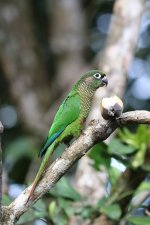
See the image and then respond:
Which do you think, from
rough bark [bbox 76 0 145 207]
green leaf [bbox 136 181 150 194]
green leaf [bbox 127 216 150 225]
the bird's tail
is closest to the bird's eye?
the bird's tail

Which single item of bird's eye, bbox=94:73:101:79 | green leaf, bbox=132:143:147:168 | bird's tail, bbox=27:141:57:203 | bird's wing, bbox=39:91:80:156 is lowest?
green leaf, bbox=132:143:147:168

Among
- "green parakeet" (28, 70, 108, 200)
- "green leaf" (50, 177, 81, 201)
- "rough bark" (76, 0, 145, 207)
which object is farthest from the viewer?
"rough bark" (76, 0, 145, 207)

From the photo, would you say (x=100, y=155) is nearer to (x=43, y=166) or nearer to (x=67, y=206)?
(x=67, y=206)

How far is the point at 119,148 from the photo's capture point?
3684mm

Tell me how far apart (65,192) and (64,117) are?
0.69 meters

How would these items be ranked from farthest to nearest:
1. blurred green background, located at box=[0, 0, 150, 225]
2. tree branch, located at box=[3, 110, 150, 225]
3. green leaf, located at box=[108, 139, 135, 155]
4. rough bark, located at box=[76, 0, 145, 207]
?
blurred green background, located at box=[0, 0, 150, 225], rough bark, located at box=[76, 0, 145, 207], green leaf, located at box=[108, 139, 135, 155], tree branch, located at box=[3, 110, 150, 225]

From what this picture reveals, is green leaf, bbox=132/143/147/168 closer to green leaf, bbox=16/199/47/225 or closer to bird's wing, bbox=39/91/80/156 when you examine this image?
bird's wing, bbox=39/91/80/156

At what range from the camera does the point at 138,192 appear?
12.7ft

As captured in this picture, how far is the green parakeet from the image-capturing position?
320 cm

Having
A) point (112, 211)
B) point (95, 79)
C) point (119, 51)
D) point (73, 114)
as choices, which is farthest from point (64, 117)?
point (119, 51)

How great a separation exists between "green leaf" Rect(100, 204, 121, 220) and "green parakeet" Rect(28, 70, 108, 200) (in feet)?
1.67

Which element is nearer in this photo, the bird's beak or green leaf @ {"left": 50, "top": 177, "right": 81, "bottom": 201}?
the bird's beak

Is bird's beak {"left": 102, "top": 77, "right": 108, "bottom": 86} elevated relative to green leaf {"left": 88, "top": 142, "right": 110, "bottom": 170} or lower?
elevated

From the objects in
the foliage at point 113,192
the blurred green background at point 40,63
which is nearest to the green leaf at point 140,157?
the foliage at point 113,192
